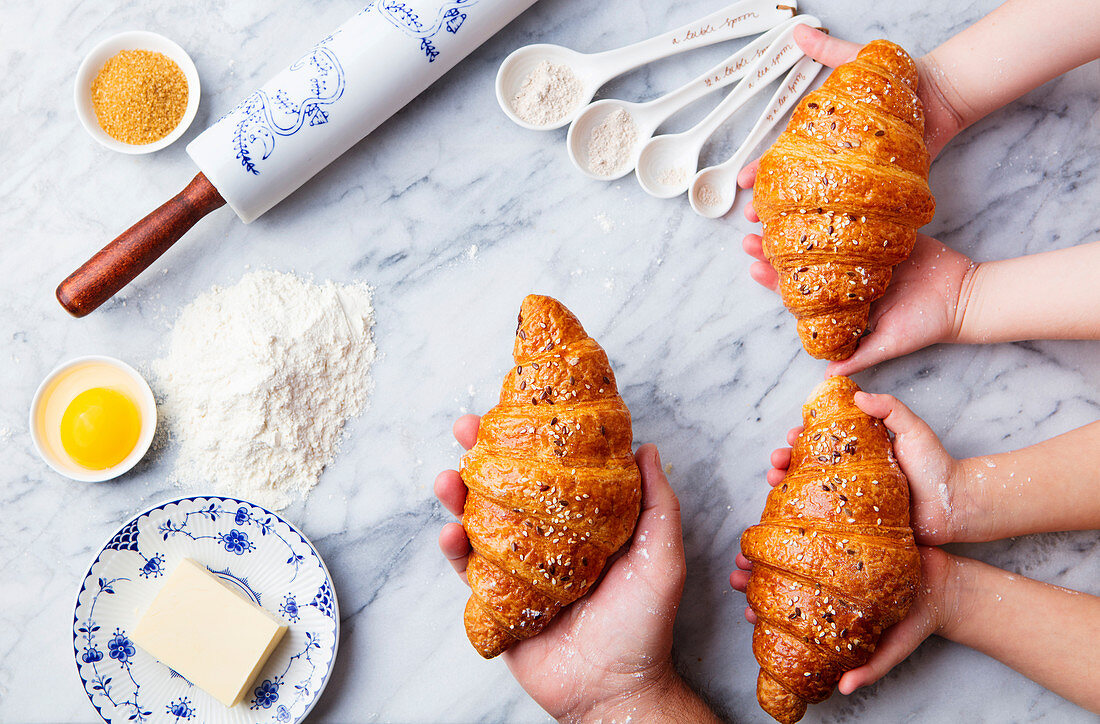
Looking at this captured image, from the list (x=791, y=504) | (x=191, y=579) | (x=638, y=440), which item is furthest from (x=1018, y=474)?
(x=191, y=579)

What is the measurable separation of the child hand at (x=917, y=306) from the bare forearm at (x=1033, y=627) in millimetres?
662

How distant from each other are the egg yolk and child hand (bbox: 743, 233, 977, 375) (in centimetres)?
217

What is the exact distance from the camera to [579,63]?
2.34 m

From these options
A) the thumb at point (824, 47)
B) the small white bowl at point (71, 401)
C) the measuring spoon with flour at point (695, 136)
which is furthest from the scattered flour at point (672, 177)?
the small white bowl at point (71, 401)

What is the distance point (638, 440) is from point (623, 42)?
131 cm

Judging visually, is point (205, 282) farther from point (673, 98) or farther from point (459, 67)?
point (673, 98)

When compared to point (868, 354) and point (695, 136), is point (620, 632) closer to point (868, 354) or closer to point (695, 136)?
point (868, 354)

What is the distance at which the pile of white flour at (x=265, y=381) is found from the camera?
7.13 feet

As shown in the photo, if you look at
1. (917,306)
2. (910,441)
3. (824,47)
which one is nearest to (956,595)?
(910,441)

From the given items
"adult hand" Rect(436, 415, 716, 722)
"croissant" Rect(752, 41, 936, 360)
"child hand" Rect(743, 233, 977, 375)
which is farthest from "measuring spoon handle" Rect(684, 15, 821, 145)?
"adult hand" Rect(436, 415, 716, 722)

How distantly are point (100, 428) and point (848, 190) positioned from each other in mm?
2252

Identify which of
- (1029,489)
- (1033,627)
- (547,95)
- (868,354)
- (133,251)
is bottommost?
(1033,627)

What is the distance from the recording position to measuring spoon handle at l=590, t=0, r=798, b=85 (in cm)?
231

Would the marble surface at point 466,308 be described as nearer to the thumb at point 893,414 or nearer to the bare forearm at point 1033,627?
the bare forearm at point 1033,627
